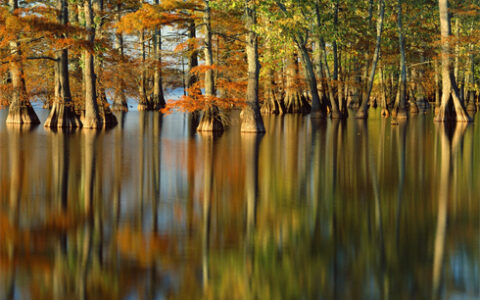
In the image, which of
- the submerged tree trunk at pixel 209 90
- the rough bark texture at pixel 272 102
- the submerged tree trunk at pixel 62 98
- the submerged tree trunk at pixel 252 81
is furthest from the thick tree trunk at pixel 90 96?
the rough bark texture at pixel 272 102

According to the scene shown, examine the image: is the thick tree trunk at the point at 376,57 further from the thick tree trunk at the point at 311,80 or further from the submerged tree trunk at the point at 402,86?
the thick tree trunk at the point at 311,80

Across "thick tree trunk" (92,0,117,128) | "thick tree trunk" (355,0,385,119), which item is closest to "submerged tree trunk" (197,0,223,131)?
"thick tree trunk" (92,0,117,128)

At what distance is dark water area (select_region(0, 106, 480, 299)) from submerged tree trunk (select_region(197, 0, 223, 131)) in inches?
391

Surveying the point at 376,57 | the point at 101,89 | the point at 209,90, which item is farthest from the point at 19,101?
the point at 376,57

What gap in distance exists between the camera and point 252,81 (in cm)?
2758

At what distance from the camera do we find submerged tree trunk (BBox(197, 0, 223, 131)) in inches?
1066

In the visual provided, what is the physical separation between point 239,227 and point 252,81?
1939 cm

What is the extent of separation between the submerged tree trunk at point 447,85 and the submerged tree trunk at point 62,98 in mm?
19252

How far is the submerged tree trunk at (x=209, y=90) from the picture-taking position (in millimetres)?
27078

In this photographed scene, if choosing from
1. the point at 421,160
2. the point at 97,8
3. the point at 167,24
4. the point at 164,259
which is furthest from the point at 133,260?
the point at 97,8

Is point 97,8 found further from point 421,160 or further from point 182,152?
point 421,160

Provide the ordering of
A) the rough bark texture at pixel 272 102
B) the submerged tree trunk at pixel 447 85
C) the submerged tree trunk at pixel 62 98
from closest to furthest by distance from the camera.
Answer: the submerged tree trunk at pixel 62 98, the submerged tree trunk at pixel 447 85, the rough bark texture at pixel 272 102

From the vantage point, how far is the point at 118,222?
28.9 ft

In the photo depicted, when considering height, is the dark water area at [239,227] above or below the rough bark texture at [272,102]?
below
